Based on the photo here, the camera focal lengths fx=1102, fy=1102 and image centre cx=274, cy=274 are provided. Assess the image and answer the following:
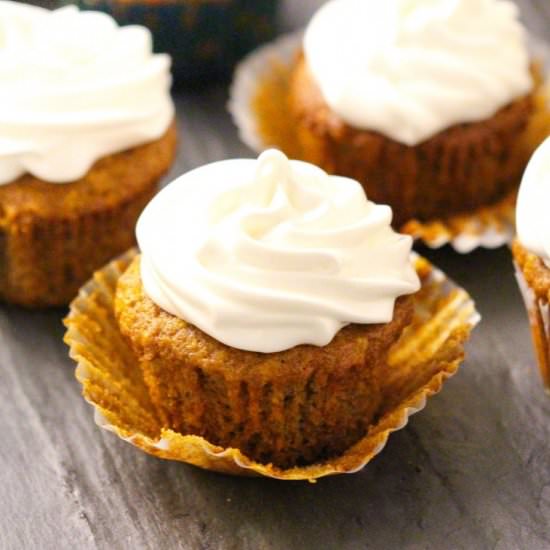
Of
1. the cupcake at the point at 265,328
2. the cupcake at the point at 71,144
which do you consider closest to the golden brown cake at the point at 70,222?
the cupcake at the point at 71,144

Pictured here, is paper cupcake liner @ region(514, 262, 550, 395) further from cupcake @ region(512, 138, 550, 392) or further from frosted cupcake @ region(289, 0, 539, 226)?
frosted cupcake @ region(289, 0, 539, 226)

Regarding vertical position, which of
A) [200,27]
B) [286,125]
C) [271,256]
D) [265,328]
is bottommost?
[286,125]

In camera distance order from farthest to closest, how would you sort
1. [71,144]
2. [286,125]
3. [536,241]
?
[286,125] < [71,144] < [536,241]

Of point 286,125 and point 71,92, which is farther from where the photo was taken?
point 286,125

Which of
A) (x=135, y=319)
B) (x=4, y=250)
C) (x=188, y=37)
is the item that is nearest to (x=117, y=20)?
(x=188, y=37)

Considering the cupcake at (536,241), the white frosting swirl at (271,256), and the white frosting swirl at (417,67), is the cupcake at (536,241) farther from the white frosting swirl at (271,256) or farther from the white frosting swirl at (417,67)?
the white frosting swirl at (417,67)

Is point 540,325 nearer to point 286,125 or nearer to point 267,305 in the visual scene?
point 267,305

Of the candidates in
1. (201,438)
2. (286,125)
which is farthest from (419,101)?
(201,438)
